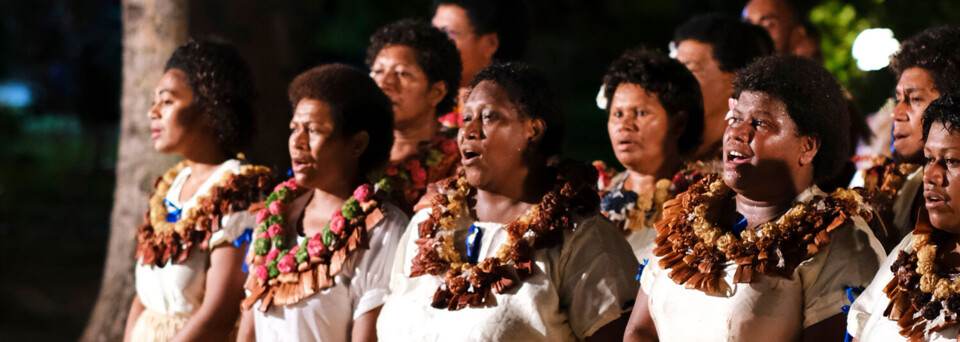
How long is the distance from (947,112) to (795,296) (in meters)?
0.62

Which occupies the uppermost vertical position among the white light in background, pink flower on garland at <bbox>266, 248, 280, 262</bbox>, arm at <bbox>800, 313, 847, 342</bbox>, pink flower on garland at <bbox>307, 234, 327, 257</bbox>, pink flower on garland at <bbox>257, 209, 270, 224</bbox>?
the white light in background

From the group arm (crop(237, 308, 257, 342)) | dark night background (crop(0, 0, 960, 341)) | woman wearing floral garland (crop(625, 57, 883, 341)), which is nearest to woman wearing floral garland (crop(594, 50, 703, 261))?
woman wearing floral garland (crop(625, 57, 883, 341))

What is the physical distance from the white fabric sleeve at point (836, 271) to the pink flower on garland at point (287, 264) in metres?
1.91

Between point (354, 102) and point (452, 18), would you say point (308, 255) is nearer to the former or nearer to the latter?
point (354, 102)

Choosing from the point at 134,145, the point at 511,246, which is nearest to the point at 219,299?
the point at 511,246

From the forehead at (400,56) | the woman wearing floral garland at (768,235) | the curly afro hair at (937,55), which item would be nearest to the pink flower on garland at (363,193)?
the forehead at (400,56)

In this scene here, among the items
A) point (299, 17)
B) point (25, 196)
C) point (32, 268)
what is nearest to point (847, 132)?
point (299, 17)

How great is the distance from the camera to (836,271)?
2.84 meters

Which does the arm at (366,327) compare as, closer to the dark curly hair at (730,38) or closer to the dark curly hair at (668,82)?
the dark curly hair at (668,82)

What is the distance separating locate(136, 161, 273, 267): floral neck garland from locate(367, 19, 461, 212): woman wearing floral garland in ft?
2.01

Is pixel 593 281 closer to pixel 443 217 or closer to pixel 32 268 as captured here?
pixel 443 217

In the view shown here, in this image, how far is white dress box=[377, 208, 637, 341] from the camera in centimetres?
326

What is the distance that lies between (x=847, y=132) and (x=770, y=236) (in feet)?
1.49

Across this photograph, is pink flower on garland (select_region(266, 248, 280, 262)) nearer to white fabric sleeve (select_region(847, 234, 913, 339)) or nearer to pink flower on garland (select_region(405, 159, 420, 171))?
pink flower on garland (select_region(405, 159, 420, 171))
